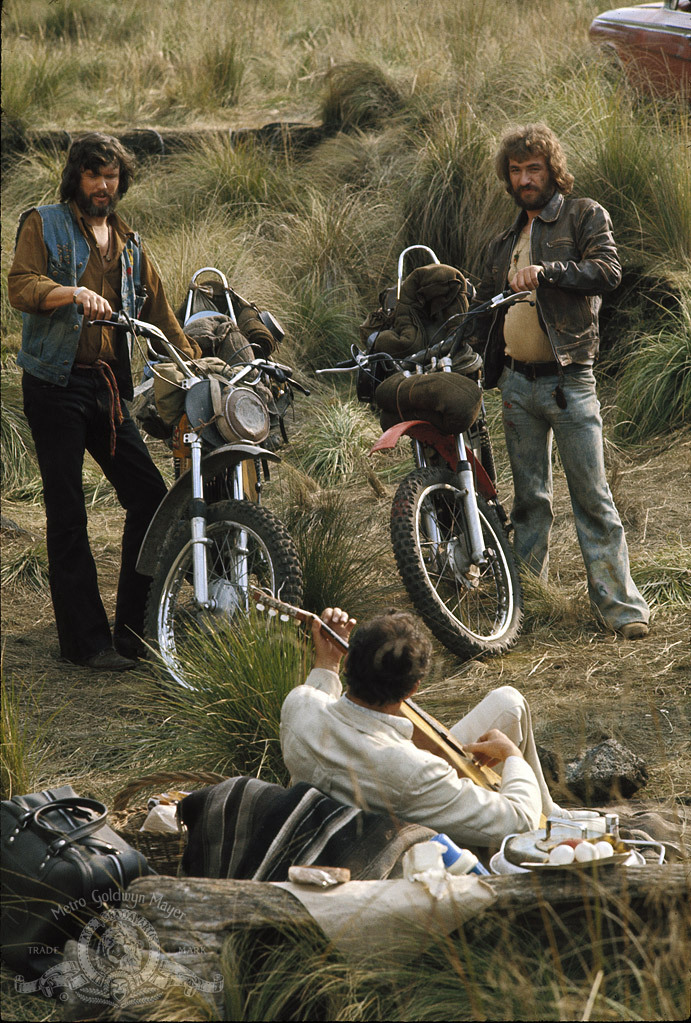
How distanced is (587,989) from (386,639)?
38.1 inches

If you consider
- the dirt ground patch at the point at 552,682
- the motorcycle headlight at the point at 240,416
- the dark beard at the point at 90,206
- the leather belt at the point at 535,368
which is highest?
the dark beard at the point at 90,206

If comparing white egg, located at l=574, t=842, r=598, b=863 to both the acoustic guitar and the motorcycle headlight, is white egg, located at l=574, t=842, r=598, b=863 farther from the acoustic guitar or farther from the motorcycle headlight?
the motorcycle headlight

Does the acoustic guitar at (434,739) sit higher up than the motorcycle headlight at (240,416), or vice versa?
the motorcycle headlight at (240,416)

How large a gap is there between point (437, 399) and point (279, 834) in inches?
108

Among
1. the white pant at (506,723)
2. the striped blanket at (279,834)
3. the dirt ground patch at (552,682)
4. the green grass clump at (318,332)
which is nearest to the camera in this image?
the striped blanket at (279,834)

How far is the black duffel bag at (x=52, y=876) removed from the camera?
2879 millimetres

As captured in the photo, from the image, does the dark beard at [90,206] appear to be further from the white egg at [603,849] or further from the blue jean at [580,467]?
the white egg at [603,849]

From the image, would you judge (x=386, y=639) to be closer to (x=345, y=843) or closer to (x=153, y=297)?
(x=345, y=843)

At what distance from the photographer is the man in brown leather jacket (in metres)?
5.23

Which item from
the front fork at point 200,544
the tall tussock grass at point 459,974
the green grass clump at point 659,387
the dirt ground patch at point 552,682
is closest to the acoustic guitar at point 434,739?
the dirt ground patch at point 552,682

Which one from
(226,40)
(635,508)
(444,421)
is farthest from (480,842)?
(226,40)

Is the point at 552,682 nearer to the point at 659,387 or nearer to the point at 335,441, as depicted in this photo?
the point at 659,387

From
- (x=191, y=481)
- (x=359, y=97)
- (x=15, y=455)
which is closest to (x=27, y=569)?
(x=15, y=455)

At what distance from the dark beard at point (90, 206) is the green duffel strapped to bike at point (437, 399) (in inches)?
57.3
